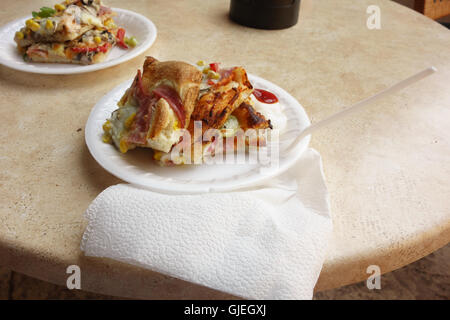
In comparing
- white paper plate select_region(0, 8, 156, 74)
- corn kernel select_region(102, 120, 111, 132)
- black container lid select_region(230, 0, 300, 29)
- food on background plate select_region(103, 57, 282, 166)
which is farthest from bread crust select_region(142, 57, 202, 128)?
black container lid select_region(230, 0, 300, 29)

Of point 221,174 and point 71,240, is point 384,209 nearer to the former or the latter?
point 221,174

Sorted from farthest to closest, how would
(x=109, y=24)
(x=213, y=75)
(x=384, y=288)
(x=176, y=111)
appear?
(x=384, y=288)
(x=109, y=24)
(x=213, y=75)
(x=176, y=111)

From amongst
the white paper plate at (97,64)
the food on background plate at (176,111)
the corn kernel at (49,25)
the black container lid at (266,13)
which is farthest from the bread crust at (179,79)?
the black container lid at (266,13)

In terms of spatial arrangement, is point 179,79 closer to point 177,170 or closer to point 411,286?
point 177,170

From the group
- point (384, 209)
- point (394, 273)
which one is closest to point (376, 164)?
point (384, 209)

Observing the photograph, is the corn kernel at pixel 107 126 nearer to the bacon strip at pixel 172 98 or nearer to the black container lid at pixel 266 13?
the bacon strip at pixel 172 98

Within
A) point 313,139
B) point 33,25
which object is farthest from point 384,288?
point 33,25
